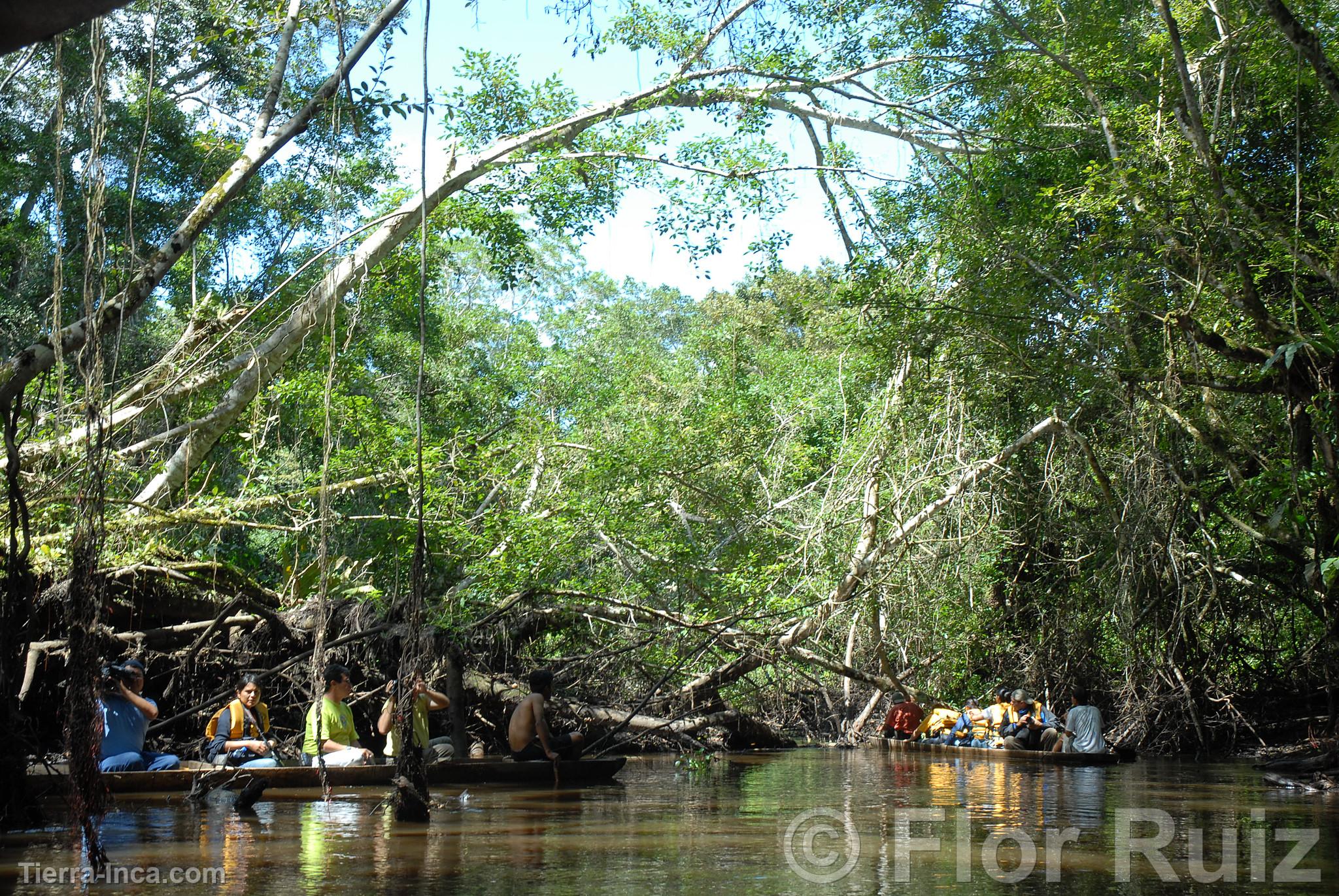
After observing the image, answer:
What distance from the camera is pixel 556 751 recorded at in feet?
32.9

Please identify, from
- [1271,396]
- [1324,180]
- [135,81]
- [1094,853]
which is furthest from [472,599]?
[135,81]

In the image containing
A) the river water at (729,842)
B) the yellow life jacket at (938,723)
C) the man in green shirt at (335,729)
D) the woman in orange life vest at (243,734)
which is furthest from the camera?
the yellow life jacket at (938,723)

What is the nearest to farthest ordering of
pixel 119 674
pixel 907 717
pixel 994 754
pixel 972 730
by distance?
pixel 119 674 → pixel 994 754 → pixel 972 730 → pixel 907 717

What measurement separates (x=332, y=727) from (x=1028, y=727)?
353 inches

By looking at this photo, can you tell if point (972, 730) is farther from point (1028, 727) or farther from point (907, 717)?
point (907, 717)

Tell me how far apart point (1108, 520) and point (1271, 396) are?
2.95 m

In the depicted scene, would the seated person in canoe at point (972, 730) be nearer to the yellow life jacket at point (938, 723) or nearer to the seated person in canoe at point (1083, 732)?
the yellow life jacket at point (938, 723)

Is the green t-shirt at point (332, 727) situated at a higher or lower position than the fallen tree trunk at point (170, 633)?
lower

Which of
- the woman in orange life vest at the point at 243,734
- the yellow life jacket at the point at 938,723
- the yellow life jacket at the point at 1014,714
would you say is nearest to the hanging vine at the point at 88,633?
the woman in orange life vest at the point at 243,734

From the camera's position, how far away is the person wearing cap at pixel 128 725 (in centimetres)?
848

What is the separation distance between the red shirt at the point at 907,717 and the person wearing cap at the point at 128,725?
10209mm

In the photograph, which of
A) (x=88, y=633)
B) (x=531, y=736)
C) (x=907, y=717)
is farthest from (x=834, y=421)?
(x=88, y=633)

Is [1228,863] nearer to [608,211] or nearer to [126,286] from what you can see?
[126,286]

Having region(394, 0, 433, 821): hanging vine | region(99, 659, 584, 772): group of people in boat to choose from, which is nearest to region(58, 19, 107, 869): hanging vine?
region(394, 0, 433, 821): hanging vine
